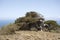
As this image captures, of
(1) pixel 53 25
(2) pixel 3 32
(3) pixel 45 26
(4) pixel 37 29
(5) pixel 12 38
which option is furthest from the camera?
(1) pixel 53 25

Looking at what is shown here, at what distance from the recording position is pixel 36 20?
83.9ft

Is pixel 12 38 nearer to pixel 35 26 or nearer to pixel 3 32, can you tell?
pixel 3 32

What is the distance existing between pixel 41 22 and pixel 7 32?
21.5ft

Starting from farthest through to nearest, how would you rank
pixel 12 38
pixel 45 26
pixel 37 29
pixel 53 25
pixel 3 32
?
pixel 53 25, pixel 45 26, pixel 37 29, pixel 3 32, pixel 12 38

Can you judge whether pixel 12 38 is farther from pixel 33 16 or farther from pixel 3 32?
pixel 33 16

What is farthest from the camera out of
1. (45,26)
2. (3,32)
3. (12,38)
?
(45,26)

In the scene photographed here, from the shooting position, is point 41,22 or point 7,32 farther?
point 41,22

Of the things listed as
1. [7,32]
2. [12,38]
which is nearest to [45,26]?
[7,32]

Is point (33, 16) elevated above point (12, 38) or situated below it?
above

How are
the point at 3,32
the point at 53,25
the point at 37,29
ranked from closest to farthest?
1. the point at 3,32
2. the point at 37,29
3. the point at 53,25

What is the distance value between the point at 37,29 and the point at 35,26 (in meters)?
0.82

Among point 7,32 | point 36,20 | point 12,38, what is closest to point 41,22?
point 36,20

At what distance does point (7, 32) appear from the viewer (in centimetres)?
1983

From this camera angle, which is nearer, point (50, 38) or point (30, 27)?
point (50, 38)
